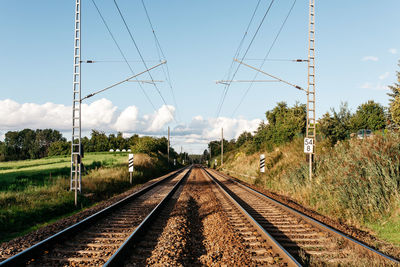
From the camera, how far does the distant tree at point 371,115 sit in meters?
66.5

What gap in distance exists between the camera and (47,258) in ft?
19.6

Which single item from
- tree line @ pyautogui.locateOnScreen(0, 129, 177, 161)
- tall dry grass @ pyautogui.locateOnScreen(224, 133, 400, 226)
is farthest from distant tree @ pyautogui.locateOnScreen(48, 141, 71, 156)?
tall dry grass @ pyautogui.locateOnScreen(224, 133, 400, 226)

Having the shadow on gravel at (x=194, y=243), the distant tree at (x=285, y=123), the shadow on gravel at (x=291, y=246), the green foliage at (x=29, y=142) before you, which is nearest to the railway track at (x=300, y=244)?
the shadow on gravel at (x=291, y=246)

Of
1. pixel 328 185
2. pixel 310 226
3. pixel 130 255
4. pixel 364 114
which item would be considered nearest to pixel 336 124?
pixel 328 185

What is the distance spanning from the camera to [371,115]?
69.8m

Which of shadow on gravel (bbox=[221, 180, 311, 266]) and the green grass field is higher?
shadow on gravel (bbox=[221, 180, 311, 266])

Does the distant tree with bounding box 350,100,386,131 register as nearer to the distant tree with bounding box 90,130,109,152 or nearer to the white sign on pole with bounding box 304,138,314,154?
the white sign on pole with bounding box 304,138,314,154

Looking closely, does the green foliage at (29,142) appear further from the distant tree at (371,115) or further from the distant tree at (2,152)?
the distant tree at (371,115)

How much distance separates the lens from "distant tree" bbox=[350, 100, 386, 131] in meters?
66.5

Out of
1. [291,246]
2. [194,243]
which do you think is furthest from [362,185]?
[194,243]

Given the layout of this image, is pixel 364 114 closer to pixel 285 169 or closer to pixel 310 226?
pixel 285 169

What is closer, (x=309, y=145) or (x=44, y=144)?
(x=309, y=145)

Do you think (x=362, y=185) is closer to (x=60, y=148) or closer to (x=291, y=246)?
(x=291, y=246)

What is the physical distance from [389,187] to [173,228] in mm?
7040
